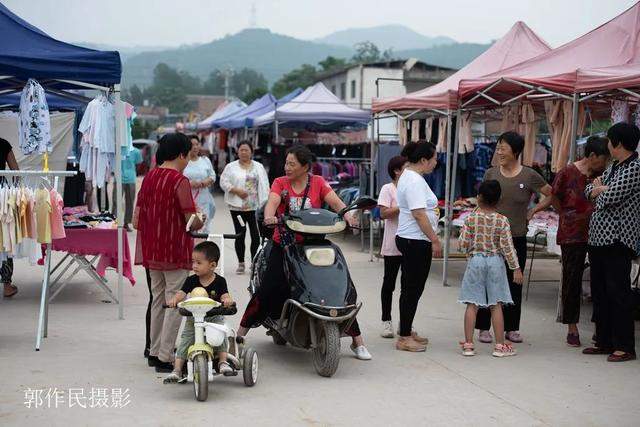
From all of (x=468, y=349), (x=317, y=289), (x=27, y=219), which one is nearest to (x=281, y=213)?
(x=317, y=289)

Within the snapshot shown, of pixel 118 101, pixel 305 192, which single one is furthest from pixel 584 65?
pixel 118 101

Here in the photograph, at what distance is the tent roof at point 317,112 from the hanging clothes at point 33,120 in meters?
13.3

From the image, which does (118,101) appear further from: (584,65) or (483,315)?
(584,65)

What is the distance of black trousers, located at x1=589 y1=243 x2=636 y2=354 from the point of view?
6918 mm

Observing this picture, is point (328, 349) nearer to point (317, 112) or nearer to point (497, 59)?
point (497, 59)

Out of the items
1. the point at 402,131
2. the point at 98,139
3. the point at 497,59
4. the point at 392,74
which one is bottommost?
the point at 98,139

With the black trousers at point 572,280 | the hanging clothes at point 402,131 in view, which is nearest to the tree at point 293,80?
the hanging clothes at point 402,131

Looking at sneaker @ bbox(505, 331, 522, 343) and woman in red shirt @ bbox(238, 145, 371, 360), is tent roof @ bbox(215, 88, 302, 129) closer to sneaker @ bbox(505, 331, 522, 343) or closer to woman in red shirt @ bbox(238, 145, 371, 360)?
sneaker @ bbox(505, 331, 522, 343)

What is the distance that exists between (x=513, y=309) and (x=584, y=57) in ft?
→ 11.9

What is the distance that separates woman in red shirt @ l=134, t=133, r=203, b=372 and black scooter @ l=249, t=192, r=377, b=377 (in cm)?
77

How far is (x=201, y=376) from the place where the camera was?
558 centimetres

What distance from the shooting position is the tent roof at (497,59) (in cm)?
1211

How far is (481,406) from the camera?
5727 mm

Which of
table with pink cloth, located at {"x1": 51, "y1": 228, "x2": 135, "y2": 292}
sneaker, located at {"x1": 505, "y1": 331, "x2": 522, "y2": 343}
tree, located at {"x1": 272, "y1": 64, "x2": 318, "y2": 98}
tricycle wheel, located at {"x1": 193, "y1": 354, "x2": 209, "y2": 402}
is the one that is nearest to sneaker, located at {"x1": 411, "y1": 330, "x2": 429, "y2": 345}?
sneaker, located at {"x1": 505, "y1": 331, "x2": 522, "y2": 343}
